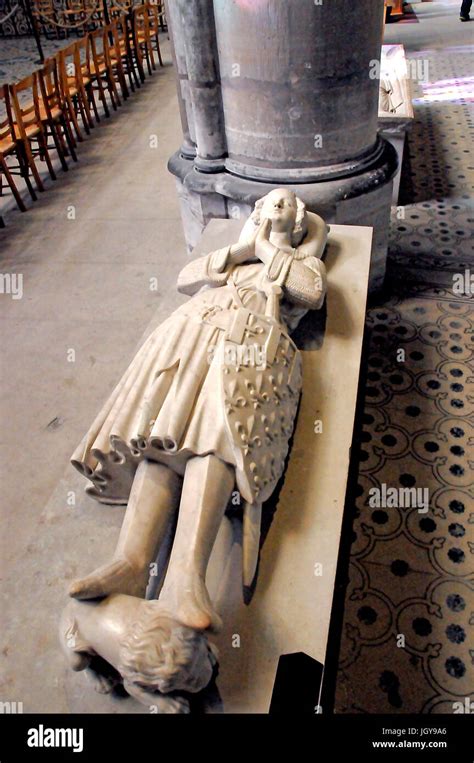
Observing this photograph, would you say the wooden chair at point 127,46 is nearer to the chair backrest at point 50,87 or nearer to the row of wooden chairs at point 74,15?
the chair backrest at point 50,87

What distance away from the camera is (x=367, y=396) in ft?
9.78

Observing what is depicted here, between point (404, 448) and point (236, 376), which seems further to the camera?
point (404, 448)

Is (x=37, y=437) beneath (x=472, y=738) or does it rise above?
above

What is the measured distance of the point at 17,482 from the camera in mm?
2674

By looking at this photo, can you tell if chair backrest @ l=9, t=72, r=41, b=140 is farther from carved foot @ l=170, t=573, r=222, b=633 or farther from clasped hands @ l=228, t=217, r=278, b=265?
carved foot @ l=170, t=573, r=222, b=633

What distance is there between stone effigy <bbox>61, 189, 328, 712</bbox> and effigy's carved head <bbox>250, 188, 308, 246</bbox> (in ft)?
0.84

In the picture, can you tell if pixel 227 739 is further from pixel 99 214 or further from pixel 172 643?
pixel 99 214

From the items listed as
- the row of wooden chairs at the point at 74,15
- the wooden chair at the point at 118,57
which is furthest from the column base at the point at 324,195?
the row of wooden chairs at the point at 74,15

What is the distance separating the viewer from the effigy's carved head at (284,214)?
2334 millimetres

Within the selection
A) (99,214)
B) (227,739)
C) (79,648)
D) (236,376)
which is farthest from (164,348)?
(99,214)

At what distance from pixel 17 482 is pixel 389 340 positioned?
2.24 metres

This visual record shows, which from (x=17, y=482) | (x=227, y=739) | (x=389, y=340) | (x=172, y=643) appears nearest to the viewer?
(x=172, y=643)

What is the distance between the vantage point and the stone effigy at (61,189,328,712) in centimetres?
125

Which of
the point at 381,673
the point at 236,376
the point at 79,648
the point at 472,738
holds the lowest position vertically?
the point at 381,673
